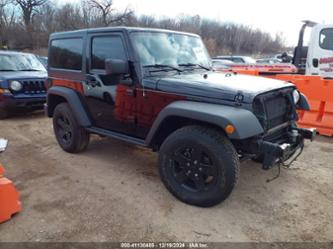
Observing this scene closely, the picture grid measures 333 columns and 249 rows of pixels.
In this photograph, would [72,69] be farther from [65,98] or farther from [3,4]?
[3,4]

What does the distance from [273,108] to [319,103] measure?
3.25 metres

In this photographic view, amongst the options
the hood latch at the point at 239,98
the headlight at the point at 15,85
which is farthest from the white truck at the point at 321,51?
the headlight at the point at 15,85

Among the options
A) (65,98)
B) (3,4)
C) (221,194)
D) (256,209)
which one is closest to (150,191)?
(221,194)

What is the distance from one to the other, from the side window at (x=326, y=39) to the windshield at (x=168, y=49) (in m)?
5.04

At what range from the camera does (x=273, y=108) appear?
11.6 feet

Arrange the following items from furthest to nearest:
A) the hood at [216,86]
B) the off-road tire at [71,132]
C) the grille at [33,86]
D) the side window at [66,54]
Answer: the grille at [33,86]
the off-road tire at [71,132]
the side window at [66,54]
the hood at [216,86]

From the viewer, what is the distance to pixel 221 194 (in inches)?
127

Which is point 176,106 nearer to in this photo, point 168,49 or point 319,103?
point 168,49

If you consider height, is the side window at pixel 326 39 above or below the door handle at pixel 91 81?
above

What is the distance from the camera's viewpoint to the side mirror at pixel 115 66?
351 cm

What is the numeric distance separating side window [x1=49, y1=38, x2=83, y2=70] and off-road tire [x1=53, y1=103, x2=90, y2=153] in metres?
0.67

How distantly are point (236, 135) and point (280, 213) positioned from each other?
3.72 feet

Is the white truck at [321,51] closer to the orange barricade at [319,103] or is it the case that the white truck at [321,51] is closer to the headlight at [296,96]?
the orange barricade at [319,103]

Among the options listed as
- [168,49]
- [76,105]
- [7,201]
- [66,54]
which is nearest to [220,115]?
[168,49]
